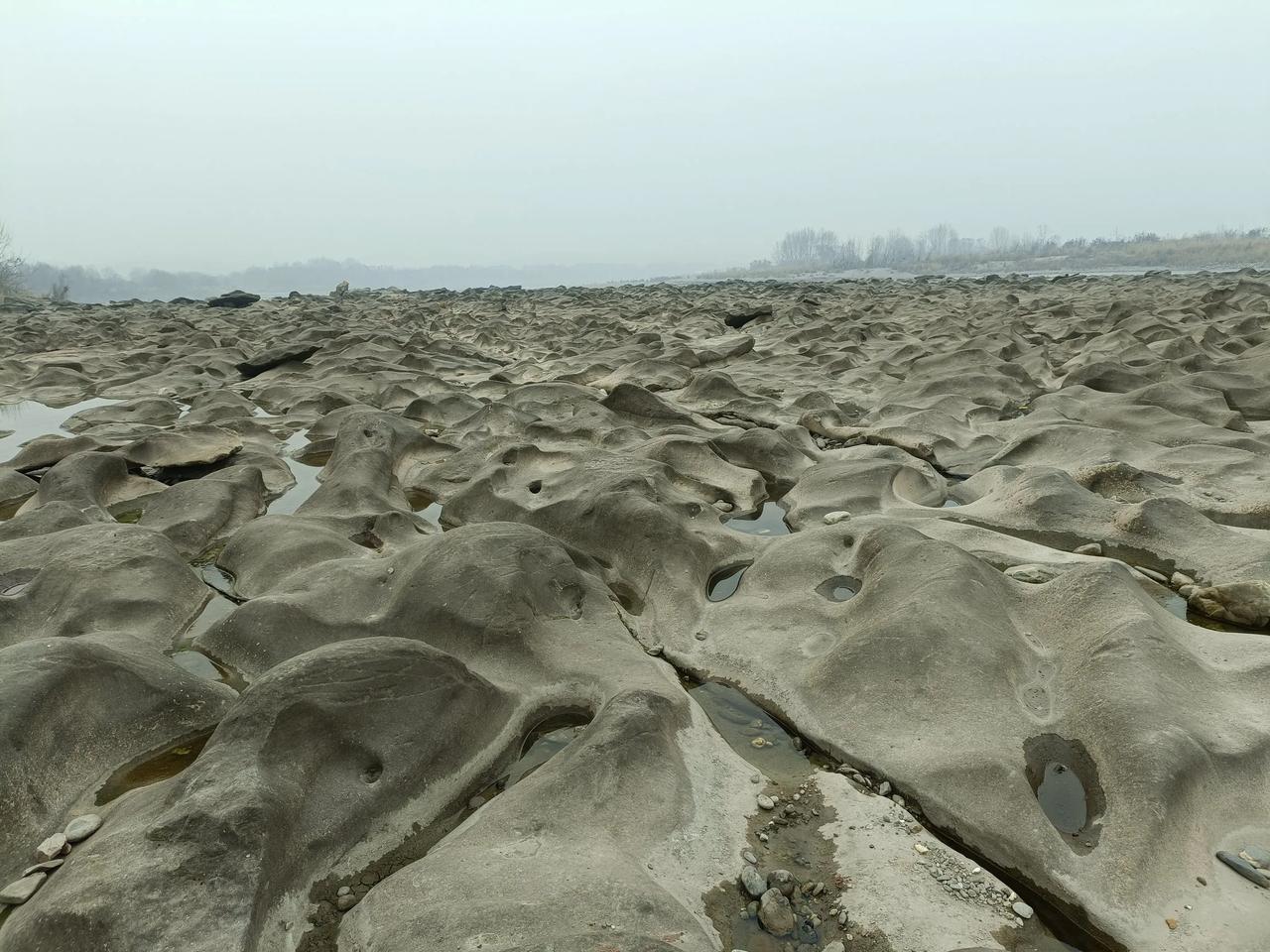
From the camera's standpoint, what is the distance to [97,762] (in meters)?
2.46

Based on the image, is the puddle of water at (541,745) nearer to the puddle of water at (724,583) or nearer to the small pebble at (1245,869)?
the puddle of water at (724,583)

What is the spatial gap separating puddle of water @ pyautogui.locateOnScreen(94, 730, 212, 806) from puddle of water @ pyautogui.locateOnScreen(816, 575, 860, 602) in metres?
2.67

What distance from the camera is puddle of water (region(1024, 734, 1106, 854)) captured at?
7.11 feet

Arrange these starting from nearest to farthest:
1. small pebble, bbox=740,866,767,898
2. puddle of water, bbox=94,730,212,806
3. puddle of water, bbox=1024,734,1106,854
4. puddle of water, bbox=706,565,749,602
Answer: small pebble, bbox=740,866,767,898, puddle of water, bbox=1024,734,1106,854, puddle of water, bbox=94,730,212,806, puddle of water, bbox=706,565,749,602

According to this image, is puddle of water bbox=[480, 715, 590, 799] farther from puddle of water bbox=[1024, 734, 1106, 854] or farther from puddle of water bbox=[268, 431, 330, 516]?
puddle of water bbox=[268, 431, 330, 516]

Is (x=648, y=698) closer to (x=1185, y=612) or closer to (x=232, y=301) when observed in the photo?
(x=1185, y=612)

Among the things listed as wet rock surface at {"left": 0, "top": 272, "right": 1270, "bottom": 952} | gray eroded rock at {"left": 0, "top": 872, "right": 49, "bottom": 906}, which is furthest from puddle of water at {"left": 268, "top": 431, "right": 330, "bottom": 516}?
gray eroded rock at {"left": 0, "top": 872, "right": 49, "bottom": 906}

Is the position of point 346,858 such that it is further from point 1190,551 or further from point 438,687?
point 1190,551

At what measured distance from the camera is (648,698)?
2.60 m

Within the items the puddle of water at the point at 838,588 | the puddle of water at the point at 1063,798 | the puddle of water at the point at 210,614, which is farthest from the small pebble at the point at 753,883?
the puddle of water at the point at 210,614

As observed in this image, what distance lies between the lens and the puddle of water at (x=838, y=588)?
358 cm

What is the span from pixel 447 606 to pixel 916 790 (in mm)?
1956

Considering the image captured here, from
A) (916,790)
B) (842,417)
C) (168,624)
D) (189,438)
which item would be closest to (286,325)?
(189,438)

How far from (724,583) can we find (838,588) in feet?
2.05
